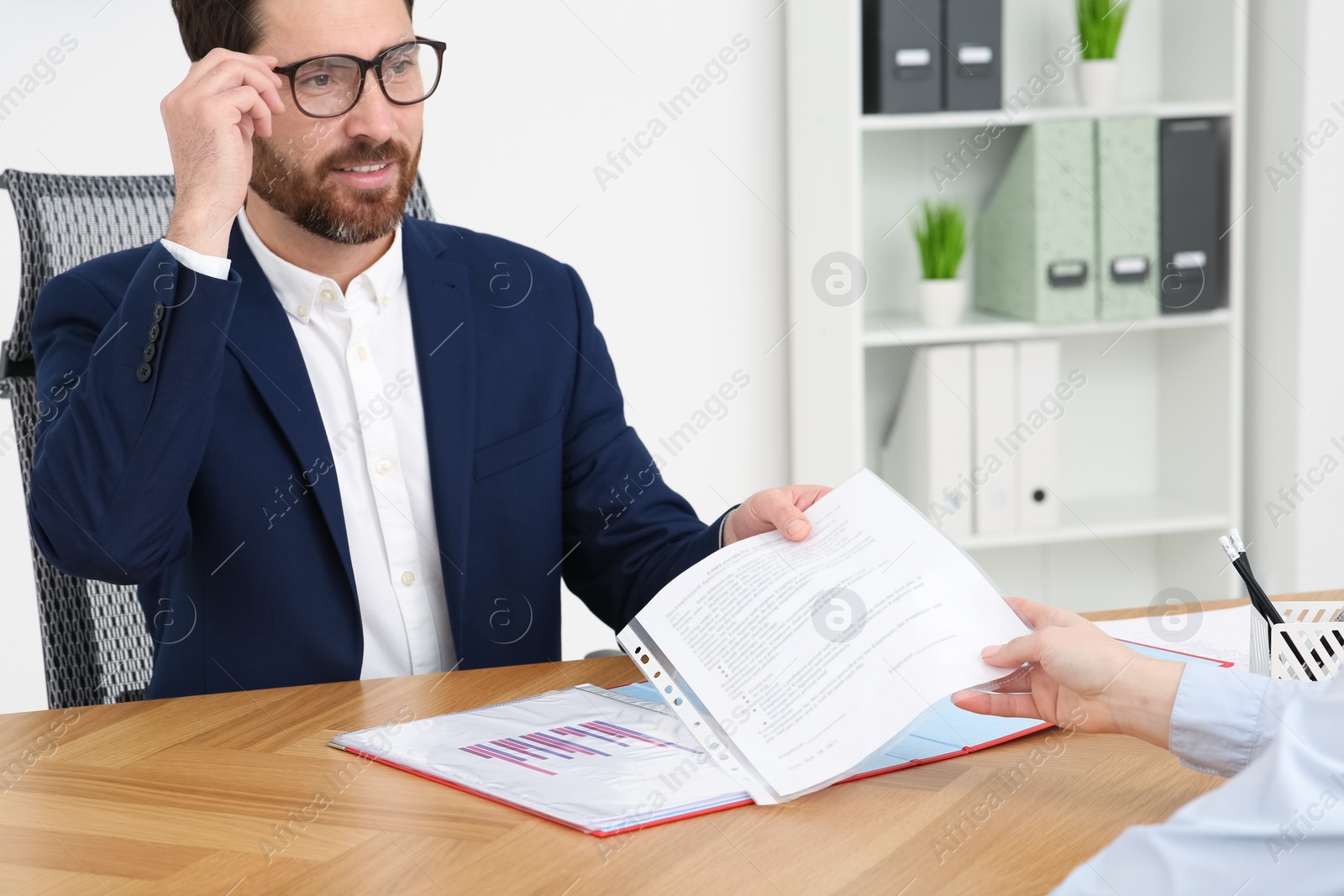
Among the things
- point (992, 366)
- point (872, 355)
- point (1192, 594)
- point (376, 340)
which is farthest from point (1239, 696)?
point (1192, 594)

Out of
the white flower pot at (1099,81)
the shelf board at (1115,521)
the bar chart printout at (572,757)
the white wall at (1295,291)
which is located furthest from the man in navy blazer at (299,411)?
the white wall at (1295,291)

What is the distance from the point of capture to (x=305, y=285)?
1.42 meters

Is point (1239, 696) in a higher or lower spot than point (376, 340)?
lower

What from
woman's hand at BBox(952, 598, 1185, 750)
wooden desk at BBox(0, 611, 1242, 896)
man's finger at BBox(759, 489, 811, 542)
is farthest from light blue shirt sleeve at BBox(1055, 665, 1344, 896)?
man's finger at BBox(759, 489, 811, 542)

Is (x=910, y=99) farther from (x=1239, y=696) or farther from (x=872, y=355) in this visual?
(x=1239, y=696)

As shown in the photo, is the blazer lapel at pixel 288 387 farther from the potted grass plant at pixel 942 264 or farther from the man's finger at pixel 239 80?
the potted grass plant at pixel 942 264

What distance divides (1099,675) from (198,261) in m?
0.89

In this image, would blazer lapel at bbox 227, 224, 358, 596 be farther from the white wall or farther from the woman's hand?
the white wall

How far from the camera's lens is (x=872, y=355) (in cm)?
294

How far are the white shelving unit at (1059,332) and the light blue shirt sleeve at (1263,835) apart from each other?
2.03m

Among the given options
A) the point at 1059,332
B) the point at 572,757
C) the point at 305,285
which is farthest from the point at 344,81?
the point at 1059,332

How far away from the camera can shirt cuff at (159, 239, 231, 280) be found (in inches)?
47.9

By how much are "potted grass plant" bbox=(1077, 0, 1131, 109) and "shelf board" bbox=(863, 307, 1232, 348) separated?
468mm

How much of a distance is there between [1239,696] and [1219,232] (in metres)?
Answer: 2.17
